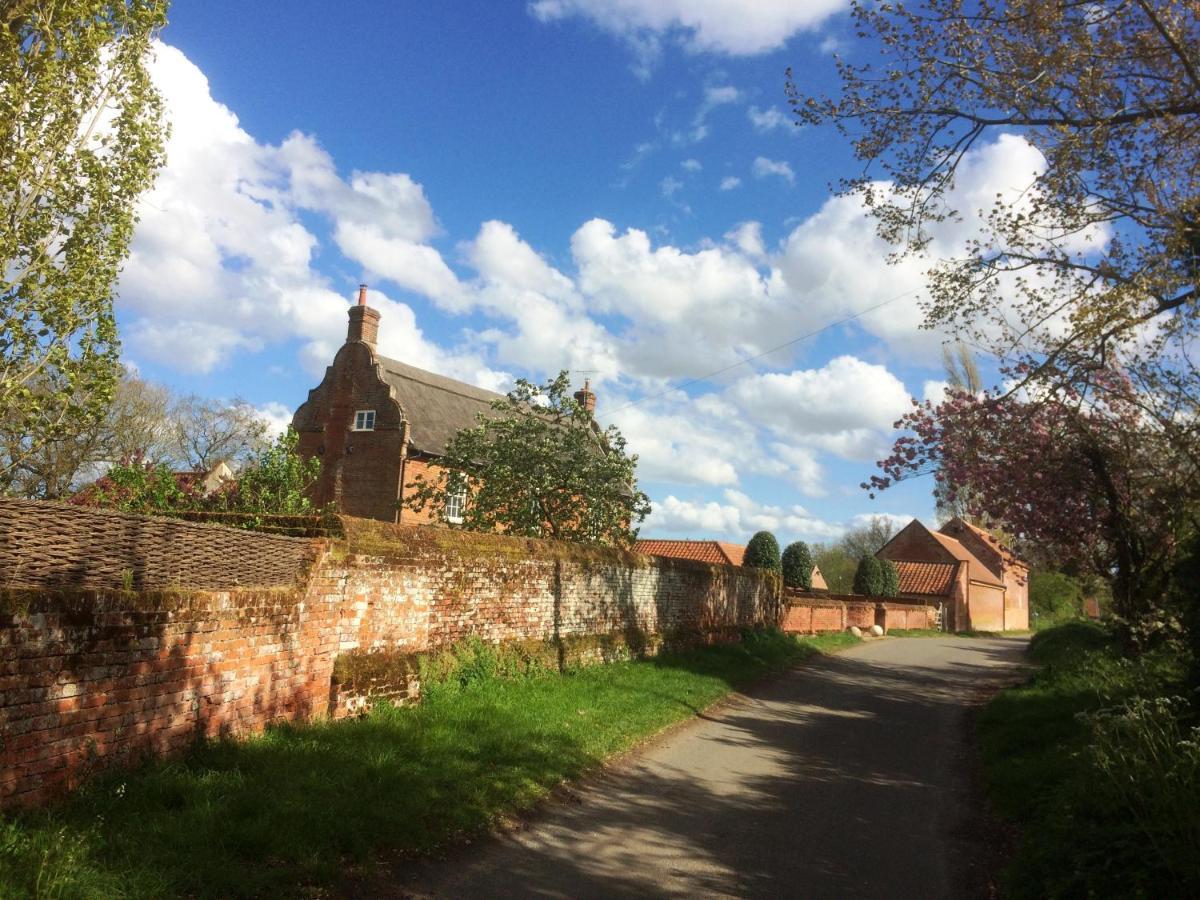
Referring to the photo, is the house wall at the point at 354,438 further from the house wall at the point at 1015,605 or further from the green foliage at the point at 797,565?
the house wall at the point at 1015,605

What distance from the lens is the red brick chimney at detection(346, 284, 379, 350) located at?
33781 mm

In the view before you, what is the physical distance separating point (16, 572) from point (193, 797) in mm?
1823

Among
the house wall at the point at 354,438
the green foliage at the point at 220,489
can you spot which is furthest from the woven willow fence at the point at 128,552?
the house wall at the point at 354,438

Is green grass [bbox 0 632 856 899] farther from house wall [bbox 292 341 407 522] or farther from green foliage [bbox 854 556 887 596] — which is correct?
green foliage [bbox 854 556 887 596]

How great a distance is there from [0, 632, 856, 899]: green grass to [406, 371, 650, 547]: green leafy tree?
10.3m

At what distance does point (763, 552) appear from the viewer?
126 feet

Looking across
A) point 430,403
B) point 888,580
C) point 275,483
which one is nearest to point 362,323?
point 430,403

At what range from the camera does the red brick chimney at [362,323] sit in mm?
33781

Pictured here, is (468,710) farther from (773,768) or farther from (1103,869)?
(1103,869)

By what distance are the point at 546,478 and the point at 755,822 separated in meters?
13.5

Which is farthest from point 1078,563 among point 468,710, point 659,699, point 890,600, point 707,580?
point 890,600

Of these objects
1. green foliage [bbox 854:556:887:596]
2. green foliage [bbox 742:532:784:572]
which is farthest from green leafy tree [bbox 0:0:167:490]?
green foliage [bbox 854:556:887:596]

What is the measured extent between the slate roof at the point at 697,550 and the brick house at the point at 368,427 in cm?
1273

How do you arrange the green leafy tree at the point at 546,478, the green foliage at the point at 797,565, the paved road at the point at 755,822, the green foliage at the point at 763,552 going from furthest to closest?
the green foliage at the point at 797,565, the green foliage at the point at 763,552, the green leafy tree at the point at 546,478, the paved road at the point at 755,822
